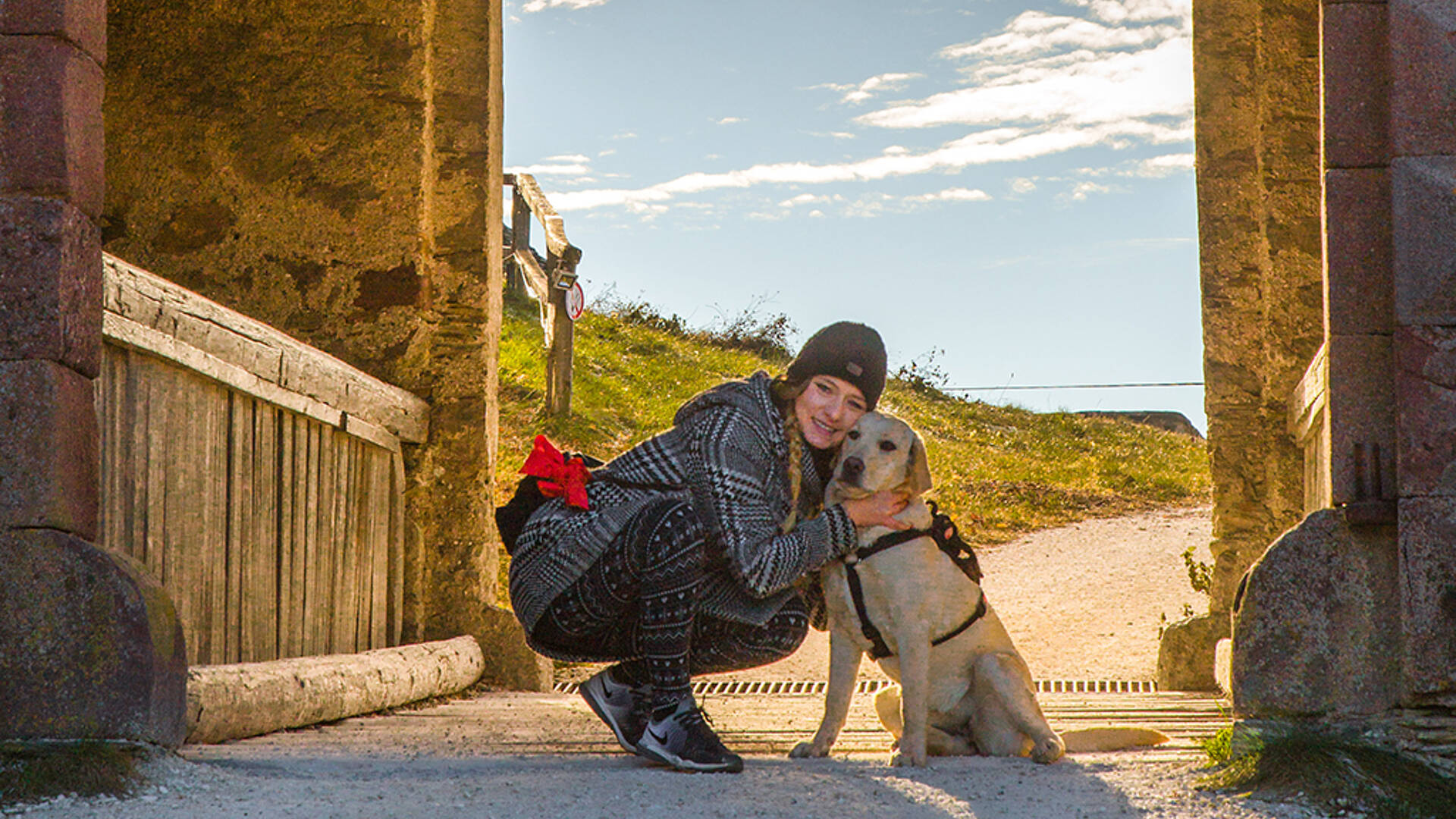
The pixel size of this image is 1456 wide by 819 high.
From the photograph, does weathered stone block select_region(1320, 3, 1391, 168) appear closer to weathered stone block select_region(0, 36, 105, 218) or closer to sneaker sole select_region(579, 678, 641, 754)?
sneaker sole select_region(579, 678, 641, 754)

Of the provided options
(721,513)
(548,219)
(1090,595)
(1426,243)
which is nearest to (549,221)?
(548,219)

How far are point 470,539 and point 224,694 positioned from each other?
206 cm

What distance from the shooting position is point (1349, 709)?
121 inches

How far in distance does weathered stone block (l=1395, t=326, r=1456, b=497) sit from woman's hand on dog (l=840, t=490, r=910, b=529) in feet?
4.01

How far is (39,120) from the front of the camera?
3.16m

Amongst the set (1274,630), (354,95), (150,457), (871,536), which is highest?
(354,95)

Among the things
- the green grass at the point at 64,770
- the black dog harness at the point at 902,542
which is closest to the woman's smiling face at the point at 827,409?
the black dog harness at the point at 902,542

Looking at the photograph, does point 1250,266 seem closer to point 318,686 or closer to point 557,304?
point 318,686

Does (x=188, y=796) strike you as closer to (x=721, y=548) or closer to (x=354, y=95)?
(x=721, y=548)

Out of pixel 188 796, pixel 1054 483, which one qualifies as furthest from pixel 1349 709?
pixel 1054 483

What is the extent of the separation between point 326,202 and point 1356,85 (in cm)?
430

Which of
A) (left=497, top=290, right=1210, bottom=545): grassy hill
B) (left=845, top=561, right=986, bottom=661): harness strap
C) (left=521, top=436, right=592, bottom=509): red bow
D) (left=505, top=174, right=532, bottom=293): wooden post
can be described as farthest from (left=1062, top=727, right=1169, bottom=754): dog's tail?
(left=505, top=174, right=532, bottom=293): wooden post

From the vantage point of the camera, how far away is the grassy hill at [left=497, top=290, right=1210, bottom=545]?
37.2 ft

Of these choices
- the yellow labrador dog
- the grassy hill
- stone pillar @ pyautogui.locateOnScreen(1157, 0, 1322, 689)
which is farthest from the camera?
the grassy hill
